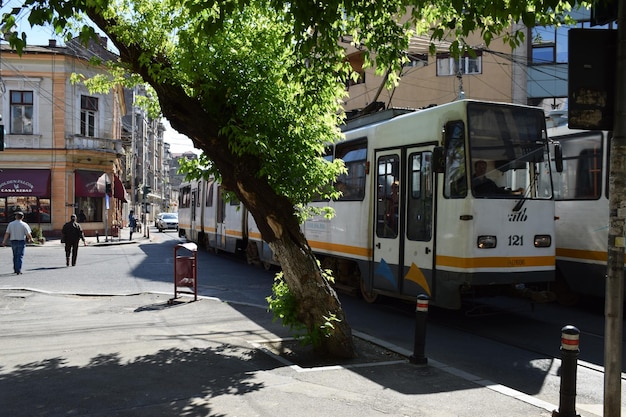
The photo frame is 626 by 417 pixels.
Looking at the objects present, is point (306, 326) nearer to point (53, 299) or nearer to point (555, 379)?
point (555, 379)

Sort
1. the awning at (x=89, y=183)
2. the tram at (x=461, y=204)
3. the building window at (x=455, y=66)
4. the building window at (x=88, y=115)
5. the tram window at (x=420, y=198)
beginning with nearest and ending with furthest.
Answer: the tram at (x=461, y=204)
the tram window at (x=420, y=198)
the building window at (x=455, y=66)
the awning at (x=89, y=183)
the building window at (x=88, y=115)

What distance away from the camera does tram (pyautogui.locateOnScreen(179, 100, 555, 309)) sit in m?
8.66

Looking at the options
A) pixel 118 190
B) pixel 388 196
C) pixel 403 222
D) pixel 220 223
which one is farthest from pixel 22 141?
pixel 403 222

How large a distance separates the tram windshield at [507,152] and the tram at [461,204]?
0.02m

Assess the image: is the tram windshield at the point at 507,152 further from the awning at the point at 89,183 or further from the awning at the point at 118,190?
the awning at the point at 118,190

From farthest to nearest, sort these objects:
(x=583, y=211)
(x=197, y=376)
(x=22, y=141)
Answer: (x=22, y=141) < (x=583, y=211) < (x=197, y=376)

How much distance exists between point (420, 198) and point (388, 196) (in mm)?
932

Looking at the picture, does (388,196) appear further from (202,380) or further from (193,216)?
(193,216)

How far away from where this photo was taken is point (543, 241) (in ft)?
29.7

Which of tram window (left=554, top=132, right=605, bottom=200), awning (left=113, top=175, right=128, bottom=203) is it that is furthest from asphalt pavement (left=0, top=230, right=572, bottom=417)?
awning (left=113, top=175, right=128, bottom=203)

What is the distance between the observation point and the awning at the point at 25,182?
108 feet

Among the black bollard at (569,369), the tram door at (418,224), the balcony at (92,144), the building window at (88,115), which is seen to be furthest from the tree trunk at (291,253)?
the building window at (88,115)

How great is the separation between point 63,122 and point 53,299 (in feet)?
82.3

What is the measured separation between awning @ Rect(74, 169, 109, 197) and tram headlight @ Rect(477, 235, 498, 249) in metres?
29.9
